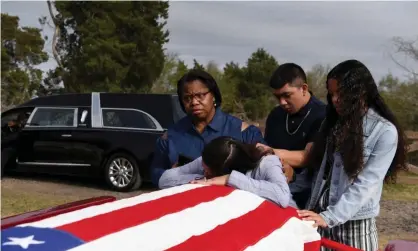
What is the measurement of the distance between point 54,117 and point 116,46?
52.6ft

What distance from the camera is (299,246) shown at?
232 cm

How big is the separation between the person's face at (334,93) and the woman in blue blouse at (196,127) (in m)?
0.57

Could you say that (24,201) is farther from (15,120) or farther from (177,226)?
(177,226)

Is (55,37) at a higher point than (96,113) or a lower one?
higher

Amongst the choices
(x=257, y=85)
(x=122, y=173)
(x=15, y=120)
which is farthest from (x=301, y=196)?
(x=257, y=85)

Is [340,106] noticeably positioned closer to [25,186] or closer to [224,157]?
[224,157]

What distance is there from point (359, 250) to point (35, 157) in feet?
30.1

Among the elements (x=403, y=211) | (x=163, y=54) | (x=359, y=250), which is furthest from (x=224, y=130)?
(x=163, y=54)

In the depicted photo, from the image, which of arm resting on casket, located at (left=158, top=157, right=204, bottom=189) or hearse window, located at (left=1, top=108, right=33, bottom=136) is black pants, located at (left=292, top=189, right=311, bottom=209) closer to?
arm resting on casket, located at (left=158, top=157, right=204, bottom=189)

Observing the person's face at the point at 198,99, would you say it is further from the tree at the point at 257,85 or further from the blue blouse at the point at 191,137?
the tree at the point at 257,85

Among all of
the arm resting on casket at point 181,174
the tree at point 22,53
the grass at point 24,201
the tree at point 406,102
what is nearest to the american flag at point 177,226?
the arm resting on casket at point 181,174

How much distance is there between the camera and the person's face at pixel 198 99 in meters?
2.96

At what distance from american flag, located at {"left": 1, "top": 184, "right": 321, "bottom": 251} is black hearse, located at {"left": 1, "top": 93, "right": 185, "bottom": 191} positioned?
7.37m

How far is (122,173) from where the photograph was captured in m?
10.1
